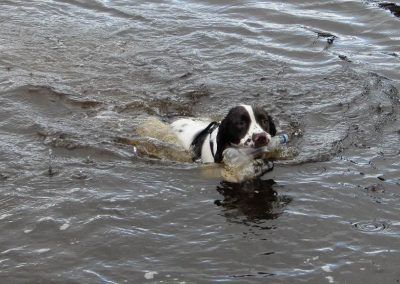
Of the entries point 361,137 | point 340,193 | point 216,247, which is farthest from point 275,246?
point 361,137

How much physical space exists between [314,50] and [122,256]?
638 centimetres

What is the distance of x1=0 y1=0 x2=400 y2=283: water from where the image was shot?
5133mm

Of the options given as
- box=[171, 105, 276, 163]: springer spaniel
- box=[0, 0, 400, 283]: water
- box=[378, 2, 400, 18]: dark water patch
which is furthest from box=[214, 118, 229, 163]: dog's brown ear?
box=[378, 2, 400, 18]: dark water patch

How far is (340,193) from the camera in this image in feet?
20.4

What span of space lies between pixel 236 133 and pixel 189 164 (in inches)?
28.6

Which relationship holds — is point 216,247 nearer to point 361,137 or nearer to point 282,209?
point 282,209

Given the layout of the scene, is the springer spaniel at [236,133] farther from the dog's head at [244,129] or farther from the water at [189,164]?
the water at [189,164]

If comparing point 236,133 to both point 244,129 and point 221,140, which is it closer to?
point 244,129

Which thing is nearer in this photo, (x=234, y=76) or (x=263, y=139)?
(x=263, y=139)

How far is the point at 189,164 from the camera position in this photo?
6949 mm

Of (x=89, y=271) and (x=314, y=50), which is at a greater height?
(x=314, y=50)

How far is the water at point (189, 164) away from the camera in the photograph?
5.13 meters

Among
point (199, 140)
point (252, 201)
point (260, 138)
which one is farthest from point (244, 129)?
point (199, 140)

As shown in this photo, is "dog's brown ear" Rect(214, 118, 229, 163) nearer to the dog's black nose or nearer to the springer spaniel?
the springer spaniel
